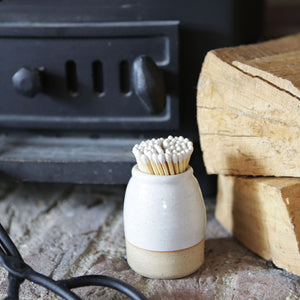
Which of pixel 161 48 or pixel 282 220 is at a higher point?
pixel 161 48

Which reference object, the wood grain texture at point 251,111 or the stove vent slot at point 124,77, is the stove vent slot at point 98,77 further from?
the wood grain texture at point 251,111

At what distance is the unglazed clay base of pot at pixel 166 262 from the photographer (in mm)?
858

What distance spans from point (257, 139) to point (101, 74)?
45 cm

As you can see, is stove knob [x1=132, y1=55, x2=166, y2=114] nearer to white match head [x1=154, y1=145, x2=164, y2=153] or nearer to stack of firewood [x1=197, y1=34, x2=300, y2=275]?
stack of firewood [x1=197, y1=34, x2=300, y2=275]

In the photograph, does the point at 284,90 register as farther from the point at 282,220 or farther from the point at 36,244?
the point at 36,244

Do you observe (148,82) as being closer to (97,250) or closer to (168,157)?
(168,157)

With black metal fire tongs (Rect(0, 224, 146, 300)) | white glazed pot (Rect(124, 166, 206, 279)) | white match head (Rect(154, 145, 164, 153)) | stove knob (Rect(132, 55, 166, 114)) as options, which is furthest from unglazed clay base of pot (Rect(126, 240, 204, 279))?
stove knob (Rect(132, 55, 166, 114))

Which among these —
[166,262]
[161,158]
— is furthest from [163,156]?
[166,262]

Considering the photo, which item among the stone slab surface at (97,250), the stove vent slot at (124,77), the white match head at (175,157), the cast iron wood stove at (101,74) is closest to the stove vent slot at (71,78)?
the cast iron wood stove at (101,74)

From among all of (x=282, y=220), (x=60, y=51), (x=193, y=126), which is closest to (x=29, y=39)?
(x=60, y=51)

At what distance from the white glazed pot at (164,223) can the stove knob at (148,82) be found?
214 mm

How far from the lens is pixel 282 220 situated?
861mm

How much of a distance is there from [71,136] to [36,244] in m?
0.31

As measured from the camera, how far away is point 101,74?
112cm
